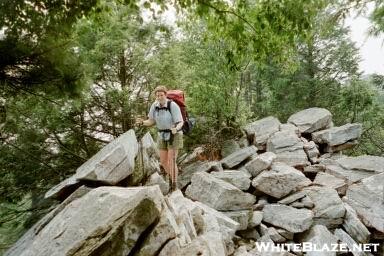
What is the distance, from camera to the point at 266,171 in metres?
12.5

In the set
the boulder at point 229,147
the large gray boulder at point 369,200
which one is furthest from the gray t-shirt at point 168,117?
the boulder at point 229,147

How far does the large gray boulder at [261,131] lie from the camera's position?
1662 cm

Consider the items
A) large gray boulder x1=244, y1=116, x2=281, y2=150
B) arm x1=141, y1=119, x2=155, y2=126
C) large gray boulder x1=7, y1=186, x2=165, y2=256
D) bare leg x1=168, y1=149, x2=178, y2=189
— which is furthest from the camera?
large gray boulder x1=244, y1=116, x2=281, y2=150

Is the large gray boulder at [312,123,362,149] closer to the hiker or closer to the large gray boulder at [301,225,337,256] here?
the large gray boulder at [301,225,337,256]

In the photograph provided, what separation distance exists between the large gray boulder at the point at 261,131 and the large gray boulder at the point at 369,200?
16.5ft

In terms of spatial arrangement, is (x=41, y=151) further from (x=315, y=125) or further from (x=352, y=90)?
(x=352, y=90)

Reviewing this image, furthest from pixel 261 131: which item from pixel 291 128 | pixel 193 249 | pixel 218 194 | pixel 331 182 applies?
pixel 193 249

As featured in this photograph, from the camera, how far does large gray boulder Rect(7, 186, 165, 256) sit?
4.96 meters

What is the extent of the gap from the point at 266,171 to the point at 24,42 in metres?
8.61

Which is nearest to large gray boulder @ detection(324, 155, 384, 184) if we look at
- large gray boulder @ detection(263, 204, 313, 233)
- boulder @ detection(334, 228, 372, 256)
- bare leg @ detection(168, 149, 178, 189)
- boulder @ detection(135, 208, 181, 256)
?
boulder @ detection(334, 228, 372, 256)

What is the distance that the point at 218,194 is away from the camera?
36.2ft

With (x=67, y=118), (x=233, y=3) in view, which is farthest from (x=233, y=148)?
(x=233, y=3)

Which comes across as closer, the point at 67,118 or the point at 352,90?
the point at 67,118

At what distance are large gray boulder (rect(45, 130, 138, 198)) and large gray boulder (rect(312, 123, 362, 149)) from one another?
1130 cm
